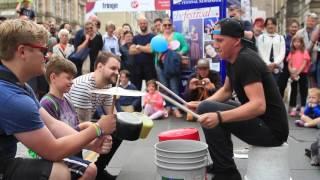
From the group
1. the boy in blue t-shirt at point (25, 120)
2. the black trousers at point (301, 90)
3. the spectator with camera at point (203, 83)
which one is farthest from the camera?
the black trousers at point (301, 90)

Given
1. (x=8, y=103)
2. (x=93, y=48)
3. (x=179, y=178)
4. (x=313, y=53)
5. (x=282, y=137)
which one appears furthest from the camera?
(x=93, y=48)

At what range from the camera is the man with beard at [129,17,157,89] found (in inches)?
351

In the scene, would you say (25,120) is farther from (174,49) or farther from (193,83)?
(174,49)

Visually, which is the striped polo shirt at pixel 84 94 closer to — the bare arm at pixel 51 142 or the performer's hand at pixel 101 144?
the performer's hand at pixel 101 144

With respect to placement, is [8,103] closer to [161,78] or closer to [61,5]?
[161,78]

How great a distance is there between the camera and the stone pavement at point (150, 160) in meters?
4.42

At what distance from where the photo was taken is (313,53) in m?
8.31

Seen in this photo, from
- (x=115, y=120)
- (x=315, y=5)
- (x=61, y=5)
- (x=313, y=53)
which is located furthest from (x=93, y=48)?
(x=61, y=5)

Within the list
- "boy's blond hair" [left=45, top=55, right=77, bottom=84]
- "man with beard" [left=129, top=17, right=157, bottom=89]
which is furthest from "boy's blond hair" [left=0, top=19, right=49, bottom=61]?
"man with beard" [left=129, top=17, right=157, bottom=89]

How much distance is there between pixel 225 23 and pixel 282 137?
975 mm

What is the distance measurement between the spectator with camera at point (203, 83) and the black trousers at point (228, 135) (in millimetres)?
3579

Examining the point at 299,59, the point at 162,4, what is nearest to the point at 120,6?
the point at 162,4

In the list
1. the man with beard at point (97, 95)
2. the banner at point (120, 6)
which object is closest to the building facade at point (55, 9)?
→ the banner at point (120, 6)

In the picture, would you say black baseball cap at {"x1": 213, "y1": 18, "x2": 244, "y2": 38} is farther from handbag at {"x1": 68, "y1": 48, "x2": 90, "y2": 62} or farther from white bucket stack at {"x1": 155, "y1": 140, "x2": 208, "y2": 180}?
handbag at {"x1": 68, "y1": 48, "x2": 90, "y2": 62}
